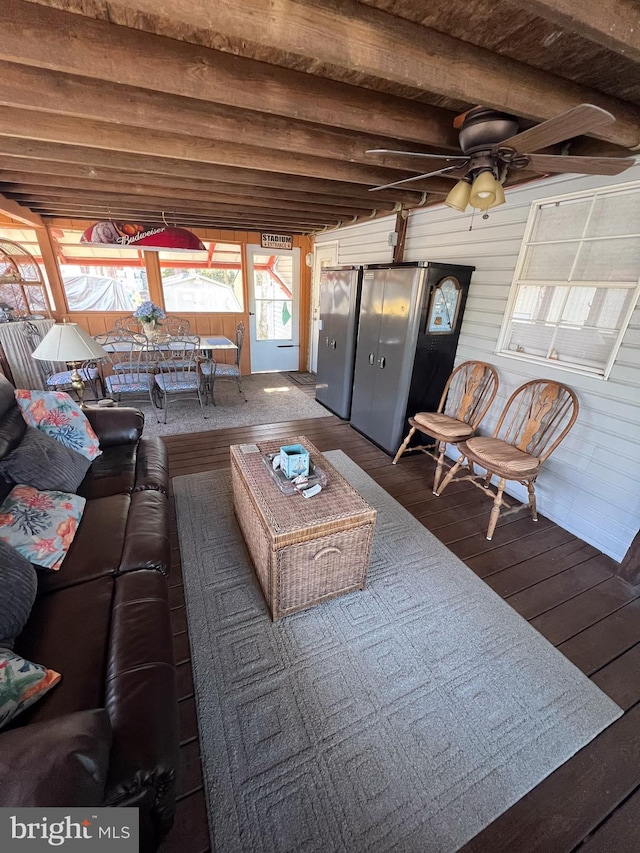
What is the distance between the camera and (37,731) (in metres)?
0.73

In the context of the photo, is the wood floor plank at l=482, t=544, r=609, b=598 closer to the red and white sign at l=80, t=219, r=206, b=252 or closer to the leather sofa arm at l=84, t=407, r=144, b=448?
the leather sofa arm at l=84, t=407, r=144, b=448

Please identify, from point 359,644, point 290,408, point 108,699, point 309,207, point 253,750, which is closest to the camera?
point 108,699

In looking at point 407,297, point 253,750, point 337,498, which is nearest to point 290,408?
point 407,297

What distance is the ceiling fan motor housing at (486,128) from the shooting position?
1.62 m

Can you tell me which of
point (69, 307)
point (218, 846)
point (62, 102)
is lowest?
point (218, 846)

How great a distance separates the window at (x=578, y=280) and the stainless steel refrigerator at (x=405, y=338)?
529 mm

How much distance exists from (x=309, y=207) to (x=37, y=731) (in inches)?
179

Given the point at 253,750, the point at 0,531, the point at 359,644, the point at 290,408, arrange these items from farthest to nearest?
the point at 290,408 → the point at 359,644 → the point at 0,531 → the point at 253,750

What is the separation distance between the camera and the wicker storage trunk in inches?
62.9

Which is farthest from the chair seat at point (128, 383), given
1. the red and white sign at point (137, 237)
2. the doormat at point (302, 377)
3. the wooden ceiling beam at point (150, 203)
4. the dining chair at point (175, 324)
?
the doormat at point (302, 377)

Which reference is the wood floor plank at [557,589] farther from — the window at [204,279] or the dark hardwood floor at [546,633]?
the window at [204,279]

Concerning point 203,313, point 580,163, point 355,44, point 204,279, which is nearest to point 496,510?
point 580,163

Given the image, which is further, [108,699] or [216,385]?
[216,385]

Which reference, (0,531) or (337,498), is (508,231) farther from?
(0,531)
